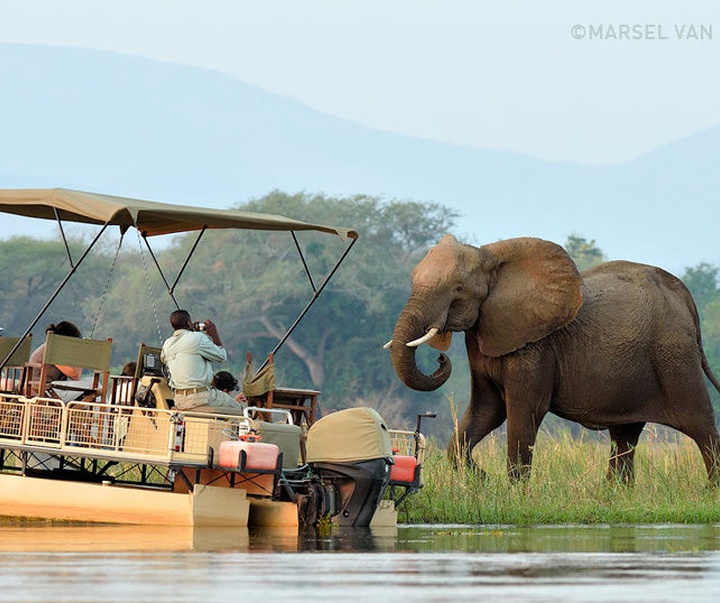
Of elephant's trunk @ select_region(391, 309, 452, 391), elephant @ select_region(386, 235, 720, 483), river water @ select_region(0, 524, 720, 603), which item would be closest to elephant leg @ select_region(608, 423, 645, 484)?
elephant @ select_region(386, 235, 720, 483)

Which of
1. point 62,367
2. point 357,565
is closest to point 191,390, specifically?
point 62,367

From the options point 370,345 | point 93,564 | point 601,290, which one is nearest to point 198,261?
point 370,345

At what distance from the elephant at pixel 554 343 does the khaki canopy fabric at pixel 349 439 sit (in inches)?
147

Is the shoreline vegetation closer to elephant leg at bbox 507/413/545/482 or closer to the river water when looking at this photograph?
elephant leg at bbox 507/413/545/482

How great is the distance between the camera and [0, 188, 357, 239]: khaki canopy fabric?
17594mm

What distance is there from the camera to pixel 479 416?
22.4 m

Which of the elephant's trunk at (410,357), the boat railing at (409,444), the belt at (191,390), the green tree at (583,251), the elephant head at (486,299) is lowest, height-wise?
the boat railing at (409,444)

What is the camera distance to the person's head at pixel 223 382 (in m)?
17.6

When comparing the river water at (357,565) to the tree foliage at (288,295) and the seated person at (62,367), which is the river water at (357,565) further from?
the tree foliage at (288,295)

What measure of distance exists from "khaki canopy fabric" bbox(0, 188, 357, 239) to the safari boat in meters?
0.03

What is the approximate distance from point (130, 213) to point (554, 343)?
6851mm

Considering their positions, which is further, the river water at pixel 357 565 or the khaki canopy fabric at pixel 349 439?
the khaki canopy fabric at pixel 349 439

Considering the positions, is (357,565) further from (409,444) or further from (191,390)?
(409,444)

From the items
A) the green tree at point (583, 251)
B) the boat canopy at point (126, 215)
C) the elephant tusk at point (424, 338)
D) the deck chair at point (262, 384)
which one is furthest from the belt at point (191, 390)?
the green tree at point (583, 251)
